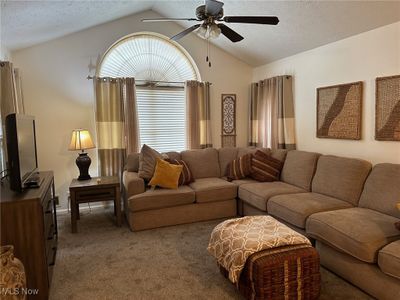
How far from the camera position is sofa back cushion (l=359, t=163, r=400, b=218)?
2.59 metres

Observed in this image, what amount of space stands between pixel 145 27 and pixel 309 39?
2.46 metres

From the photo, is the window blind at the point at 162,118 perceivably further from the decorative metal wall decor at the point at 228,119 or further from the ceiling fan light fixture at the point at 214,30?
the ceiling fan light fixture at the point at 214,30

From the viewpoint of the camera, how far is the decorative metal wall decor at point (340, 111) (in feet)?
11.0

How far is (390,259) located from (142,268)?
1953mm

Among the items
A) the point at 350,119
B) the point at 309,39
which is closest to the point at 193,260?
the point at 350,119

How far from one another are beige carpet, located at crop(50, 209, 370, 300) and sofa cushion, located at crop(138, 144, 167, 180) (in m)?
0.70

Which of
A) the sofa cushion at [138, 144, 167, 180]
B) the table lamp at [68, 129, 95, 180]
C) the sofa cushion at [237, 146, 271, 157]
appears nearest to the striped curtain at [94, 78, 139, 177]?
the table lamp at [68, 129, 95, 180]

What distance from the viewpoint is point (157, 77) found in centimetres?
476

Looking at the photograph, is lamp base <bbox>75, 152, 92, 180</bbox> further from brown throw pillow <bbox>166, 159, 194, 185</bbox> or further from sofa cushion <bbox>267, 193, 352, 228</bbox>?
sofa cushion <bbox>267, 193, 352, 228</bbox>

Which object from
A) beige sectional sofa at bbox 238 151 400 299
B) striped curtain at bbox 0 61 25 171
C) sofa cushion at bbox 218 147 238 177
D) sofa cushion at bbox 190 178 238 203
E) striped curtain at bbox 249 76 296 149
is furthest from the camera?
sofa cushion at bbox 218 147 238 177

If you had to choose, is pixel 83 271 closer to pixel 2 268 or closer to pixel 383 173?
pixel 2 268

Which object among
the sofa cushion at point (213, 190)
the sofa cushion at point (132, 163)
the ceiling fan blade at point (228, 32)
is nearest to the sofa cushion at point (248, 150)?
the sofa cushion at point (213, 190)

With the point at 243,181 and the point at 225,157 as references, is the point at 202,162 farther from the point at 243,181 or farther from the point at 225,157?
the point at 243,181

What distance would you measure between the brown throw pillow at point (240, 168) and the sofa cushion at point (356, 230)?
62.5 inches
